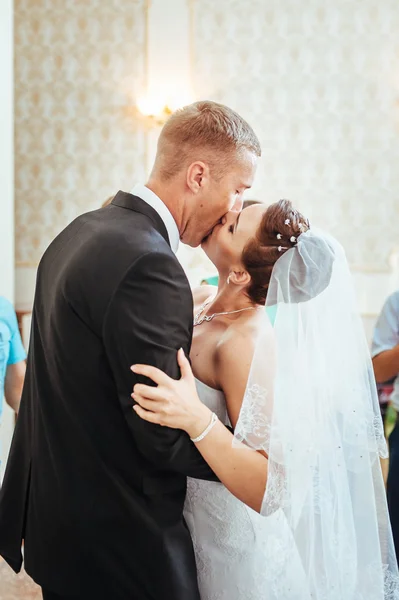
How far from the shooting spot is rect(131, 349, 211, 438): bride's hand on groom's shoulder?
1.42 meters

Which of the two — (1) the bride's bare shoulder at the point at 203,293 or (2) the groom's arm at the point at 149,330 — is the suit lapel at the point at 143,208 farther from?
(1) the bride's bare shoulder at the point at 203,293

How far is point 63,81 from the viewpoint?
238 inches

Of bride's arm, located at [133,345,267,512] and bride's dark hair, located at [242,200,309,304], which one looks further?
bride's dark hair, located at [242,200,309,304]

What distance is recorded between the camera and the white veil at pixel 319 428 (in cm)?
168

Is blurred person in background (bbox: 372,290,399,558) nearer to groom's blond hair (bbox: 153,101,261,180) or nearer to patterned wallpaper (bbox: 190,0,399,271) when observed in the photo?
groom's blond hair (bbox: 153,101,261,180)

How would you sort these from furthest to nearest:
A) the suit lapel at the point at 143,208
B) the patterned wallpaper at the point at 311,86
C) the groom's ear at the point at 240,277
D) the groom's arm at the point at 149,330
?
the patterned wallpaper at the point at 311,86 < the groom's ear at the point at 240,277 < the suit lapel at the point at 143,208 < the groom's arm at the point at 149,330

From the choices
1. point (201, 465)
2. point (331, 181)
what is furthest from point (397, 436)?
point (331, 181)

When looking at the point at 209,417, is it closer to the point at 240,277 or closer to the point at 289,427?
the point at 289,427

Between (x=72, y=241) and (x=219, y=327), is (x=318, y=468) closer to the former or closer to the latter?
(x=219, y=327)

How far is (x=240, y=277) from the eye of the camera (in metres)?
1.94

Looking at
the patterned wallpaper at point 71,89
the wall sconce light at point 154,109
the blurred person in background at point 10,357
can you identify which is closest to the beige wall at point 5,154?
the patterned wallpaper at point 71,89

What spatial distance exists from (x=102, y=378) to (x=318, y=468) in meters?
0.63

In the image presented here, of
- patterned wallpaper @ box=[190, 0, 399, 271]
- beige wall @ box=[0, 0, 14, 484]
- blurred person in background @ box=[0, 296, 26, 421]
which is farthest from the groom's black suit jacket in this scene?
patterned wallpaper @ box=[190, 0, 399, 271]

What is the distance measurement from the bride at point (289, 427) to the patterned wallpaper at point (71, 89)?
4.40 meters
